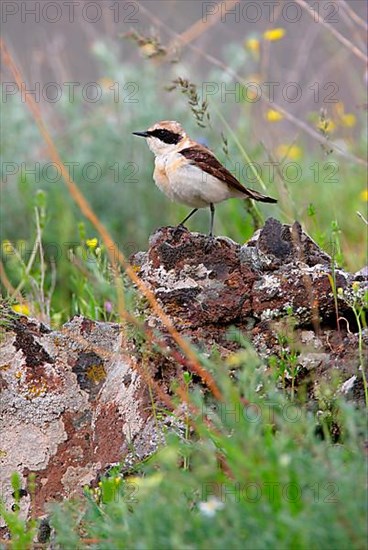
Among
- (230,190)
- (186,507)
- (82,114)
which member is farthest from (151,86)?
(186,507)

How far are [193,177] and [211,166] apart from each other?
125mm

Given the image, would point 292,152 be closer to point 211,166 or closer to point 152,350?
point 211,166

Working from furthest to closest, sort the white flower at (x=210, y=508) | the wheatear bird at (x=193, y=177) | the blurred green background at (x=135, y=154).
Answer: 1. the blurred green background at (x=135, y=154)
2. the wheatear bird at (x=193, y=177)
3. the white flower at (x=210, y=508)

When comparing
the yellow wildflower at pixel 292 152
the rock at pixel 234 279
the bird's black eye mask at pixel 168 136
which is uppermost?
the bird's black eye mask at pixel 168 136

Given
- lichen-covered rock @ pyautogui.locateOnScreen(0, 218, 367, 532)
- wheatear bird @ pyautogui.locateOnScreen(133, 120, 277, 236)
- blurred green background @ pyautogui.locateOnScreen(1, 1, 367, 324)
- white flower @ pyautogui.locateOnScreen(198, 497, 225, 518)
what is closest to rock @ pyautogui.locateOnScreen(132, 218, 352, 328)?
lichen-covered rock @ pyautogui.locateOnScreen(0, 218, 367, 532)

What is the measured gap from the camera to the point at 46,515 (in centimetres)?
401

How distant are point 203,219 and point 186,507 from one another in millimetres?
5998

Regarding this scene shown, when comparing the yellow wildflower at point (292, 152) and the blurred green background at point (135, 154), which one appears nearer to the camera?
the blurred green background at point (135, 154)

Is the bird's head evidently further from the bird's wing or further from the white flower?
the white flower

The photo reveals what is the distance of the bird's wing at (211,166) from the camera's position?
5.45 m

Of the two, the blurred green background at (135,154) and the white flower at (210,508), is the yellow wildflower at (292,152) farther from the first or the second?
the white flower at (210,508)

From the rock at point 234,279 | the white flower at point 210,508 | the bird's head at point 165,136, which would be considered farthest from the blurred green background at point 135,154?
the white flower at point 210,508

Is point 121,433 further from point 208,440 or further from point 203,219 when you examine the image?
point 203,219

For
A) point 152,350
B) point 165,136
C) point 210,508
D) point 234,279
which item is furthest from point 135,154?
point 210,508
